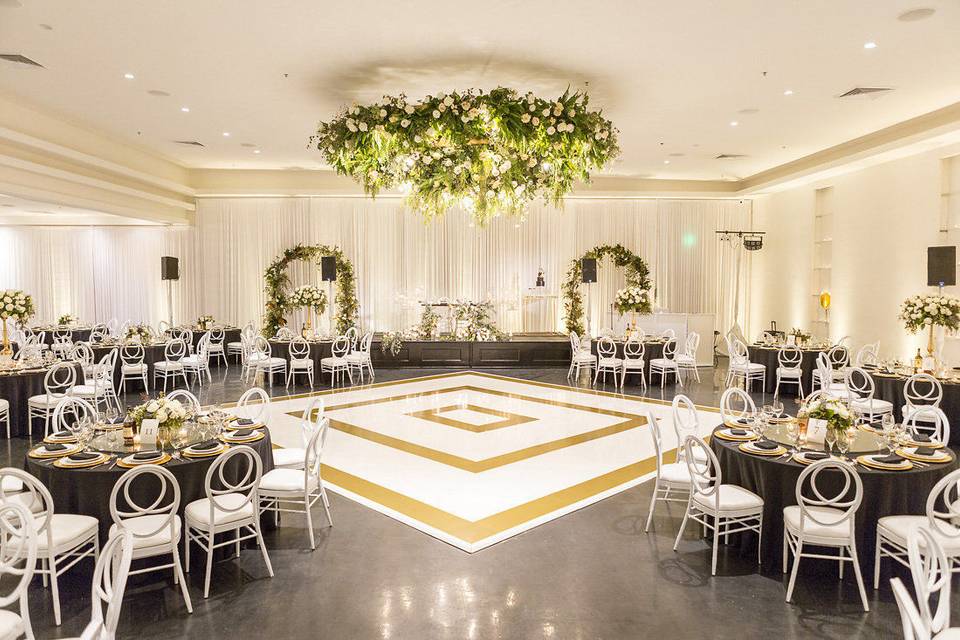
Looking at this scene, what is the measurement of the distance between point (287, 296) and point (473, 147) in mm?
9109

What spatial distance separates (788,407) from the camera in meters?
9.02

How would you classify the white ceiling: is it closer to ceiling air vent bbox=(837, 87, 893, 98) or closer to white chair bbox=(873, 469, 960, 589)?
ceiling air vent bbox=(837, 87, 893, 98)

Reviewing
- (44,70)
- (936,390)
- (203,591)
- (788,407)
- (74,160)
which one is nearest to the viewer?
(203,591)

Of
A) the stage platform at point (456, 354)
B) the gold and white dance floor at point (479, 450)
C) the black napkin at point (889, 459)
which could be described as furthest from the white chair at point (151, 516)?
the stage platform at point (456, 354)

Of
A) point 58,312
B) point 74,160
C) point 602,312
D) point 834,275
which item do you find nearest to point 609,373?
point 602,312

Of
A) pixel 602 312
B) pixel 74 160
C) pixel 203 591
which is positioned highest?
pixel 74 160

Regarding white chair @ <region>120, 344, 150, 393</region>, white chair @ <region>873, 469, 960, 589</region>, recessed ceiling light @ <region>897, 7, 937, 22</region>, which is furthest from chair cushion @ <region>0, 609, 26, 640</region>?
white chair @ <region>120, 344, 150, 393</region>

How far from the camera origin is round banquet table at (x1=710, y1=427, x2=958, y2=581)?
3826 millimetres

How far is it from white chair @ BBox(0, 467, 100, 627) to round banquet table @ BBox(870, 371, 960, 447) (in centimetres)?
838

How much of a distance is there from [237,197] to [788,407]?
1204cm

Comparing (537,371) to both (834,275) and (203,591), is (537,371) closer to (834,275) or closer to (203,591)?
(834,275)

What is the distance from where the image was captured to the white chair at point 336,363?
1080 centimetres

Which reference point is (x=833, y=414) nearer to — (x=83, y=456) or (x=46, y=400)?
(x=83, y=456)

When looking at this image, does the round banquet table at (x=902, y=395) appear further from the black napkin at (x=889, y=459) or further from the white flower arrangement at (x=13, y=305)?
the white flower arrangement at (x=13, y=305)
